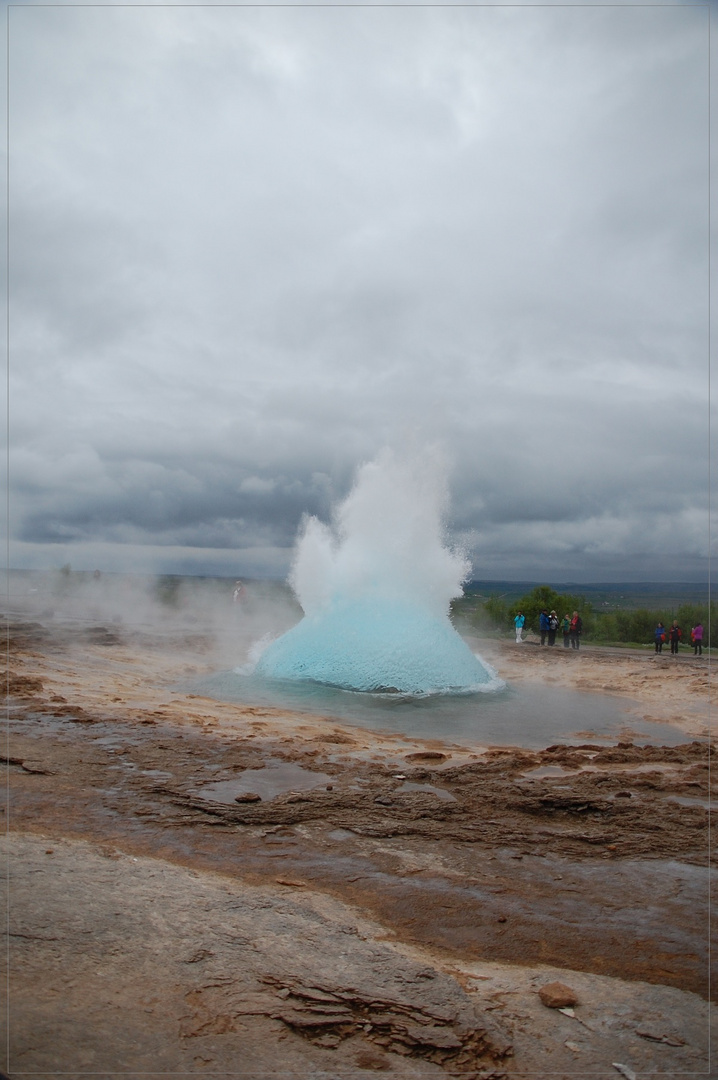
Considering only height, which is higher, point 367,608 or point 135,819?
point 367,608

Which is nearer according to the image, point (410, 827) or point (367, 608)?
point (410, 827)

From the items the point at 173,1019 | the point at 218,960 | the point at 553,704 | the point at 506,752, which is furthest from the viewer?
the point at 553,704

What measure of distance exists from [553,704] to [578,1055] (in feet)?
31.2

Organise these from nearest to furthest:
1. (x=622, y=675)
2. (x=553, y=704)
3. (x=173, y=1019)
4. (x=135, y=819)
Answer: (x=173, y=1019), (x=135, y=819), (x=553, y=704), (x=622, y=675)

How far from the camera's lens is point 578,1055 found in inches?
100

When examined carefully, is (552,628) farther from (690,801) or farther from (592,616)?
(690,801)

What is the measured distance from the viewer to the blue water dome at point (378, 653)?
12.1 meters

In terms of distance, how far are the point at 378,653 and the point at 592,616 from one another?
20.1m

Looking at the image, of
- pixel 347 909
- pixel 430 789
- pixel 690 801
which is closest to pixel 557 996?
pixel 347 909

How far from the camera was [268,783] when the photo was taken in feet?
19.5

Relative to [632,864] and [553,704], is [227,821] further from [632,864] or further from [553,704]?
[553,704]

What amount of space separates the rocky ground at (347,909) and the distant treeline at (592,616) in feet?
63.7

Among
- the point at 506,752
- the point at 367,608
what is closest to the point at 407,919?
the point at 506,752

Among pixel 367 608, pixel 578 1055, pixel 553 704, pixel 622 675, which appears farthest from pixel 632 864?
pixel 622 675
